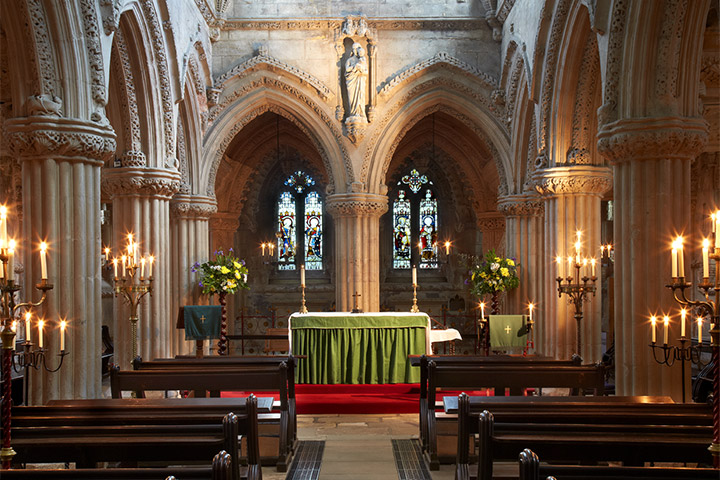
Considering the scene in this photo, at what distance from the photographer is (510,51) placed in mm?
14047

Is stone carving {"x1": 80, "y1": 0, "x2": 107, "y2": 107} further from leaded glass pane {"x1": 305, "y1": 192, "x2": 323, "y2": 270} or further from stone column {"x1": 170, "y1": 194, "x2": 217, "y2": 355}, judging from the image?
leaded glass pane {"x1": 305, "y1": 192, "x2": 323, "y2": 270}

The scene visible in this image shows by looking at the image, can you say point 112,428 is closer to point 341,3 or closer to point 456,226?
point 341,3

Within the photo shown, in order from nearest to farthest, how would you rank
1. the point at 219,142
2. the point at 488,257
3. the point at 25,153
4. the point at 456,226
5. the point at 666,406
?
the point at 666,406 → the point at 25,153 → the point at 488,257 → the point at 219,142 → the point at 456,226

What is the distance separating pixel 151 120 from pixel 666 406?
8396 millimetres

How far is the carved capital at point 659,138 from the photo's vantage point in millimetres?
7227

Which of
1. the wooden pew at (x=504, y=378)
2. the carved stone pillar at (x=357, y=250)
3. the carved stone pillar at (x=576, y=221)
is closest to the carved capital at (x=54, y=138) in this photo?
the wooden pew at (x=504, y=378)

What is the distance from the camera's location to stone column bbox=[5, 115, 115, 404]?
7.33 meters

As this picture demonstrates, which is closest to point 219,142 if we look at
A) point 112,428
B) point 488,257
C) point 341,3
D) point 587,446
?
point 341,3

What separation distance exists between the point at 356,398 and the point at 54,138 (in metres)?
5.31

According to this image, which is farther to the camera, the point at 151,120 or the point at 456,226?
the point at 456,226

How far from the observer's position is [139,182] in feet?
36.0

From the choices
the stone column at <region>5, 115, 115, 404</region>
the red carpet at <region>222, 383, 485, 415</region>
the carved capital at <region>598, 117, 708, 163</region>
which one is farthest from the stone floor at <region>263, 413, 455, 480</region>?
the carved capital at <region>598, 117, 708, 163</region>

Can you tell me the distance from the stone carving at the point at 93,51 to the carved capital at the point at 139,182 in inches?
122

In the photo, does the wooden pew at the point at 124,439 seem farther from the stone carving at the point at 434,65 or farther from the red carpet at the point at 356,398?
the stone carving at the point at 434,65
